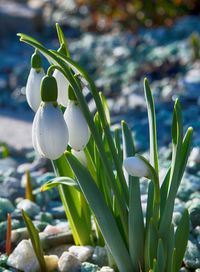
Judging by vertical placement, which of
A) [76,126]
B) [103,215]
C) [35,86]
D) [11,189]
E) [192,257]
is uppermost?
[35,86]

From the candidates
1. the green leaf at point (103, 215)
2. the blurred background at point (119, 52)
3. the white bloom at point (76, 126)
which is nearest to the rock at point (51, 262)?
the green leaf at point (103, 215)

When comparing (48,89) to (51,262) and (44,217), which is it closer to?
(51,262)

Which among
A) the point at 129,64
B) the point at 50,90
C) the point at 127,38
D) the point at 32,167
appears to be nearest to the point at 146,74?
the point at 129,64

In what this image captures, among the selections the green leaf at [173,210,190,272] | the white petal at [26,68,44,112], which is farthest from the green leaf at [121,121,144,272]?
the white petal at [26,68,44,112]

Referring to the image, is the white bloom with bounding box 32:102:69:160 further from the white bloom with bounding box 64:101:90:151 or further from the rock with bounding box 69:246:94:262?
the rock with bounding box 69:246:94:262

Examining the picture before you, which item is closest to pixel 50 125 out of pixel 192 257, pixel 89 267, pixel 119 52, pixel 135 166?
pixel 135 166

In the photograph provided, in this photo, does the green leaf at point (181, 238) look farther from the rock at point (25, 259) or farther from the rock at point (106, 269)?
the rock at point (25, 259)

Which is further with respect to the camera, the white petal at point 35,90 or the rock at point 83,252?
the rock at point 83,252
